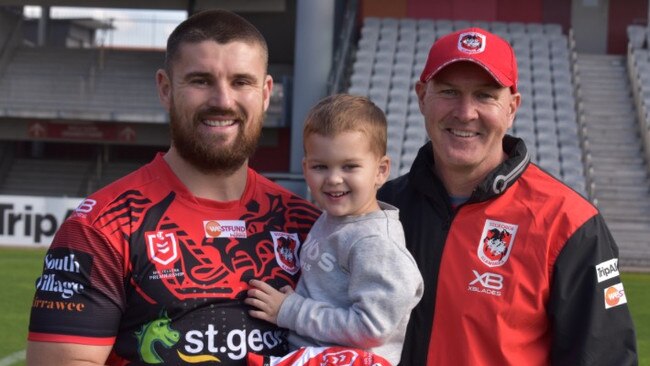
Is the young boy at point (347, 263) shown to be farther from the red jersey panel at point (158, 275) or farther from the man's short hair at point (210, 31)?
the man's short hair at point (210, 31)

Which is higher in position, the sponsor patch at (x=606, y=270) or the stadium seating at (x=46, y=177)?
the sponsor patch at (x=606, y=270)

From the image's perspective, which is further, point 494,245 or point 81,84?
point 81,84

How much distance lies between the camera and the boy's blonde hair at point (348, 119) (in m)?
2.89

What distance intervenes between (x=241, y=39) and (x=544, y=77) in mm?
17639

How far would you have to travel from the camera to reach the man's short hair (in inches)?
113

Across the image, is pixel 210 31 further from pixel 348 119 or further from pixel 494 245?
pixel 494 245

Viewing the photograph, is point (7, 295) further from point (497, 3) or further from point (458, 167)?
point (497, 3)

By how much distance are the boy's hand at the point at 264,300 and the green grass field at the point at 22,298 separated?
5.02 meters

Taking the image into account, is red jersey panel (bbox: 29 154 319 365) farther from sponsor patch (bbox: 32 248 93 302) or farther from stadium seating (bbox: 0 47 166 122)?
stadium seating (bbox: 0 47 166 122)

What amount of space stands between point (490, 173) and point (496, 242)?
21cm

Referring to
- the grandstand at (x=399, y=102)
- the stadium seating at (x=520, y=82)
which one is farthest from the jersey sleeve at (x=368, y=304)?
the stadium seating at (x=520, y=82)

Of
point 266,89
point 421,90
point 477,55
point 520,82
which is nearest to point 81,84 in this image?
point 520,82

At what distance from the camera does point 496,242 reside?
3.07 m

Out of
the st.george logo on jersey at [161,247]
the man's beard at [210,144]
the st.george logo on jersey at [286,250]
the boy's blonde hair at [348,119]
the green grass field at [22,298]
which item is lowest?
the green grass field at [22,298]
